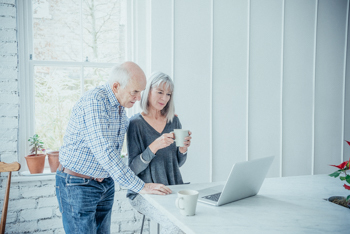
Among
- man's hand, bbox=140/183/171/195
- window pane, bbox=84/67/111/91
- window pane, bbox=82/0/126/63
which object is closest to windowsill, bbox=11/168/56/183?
window pane, bbox=84/67/111/91

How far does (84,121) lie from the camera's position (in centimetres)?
148

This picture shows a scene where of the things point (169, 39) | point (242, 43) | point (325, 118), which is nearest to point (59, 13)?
point (169, 39)

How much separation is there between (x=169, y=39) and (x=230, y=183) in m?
1.56

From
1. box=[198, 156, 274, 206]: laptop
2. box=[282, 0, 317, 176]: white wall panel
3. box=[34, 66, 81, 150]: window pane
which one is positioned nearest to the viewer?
box=[198, 156, 274, 206]: laptop

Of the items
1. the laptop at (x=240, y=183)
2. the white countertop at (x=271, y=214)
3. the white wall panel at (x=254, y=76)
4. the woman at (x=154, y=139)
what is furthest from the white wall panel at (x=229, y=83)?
the laptop at (x=240, y=183)

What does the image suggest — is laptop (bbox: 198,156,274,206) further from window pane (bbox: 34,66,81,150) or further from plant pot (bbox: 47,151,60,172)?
window pane (bbox: 34,66,81,150)

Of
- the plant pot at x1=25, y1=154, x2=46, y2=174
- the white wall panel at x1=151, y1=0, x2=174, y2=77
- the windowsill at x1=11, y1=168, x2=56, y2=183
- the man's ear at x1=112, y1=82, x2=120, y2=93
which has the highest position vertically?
the white wall panel at x1=151, y1=0, x2=174, y2=77

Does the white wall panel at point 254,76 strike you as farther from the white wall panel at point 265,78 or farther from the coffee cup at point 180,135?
the coffee cup at point 180,135

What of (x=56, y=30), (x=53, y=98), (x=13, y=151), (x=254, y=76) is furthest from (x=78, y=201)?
(x=254, y=76)

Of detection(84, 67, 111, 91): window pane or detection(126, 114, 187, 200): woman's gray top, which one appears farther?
detection(84, 67, 111, 91): window pane

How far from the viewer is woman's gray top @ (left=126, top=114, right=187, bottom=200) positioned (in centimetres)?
168

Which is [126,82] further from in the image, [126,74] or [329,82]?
[329,82]

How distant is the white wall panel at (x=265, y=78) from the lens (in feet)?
8.83

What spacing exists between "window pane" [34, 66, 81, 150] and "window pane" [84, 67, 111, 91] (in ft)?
0.22
